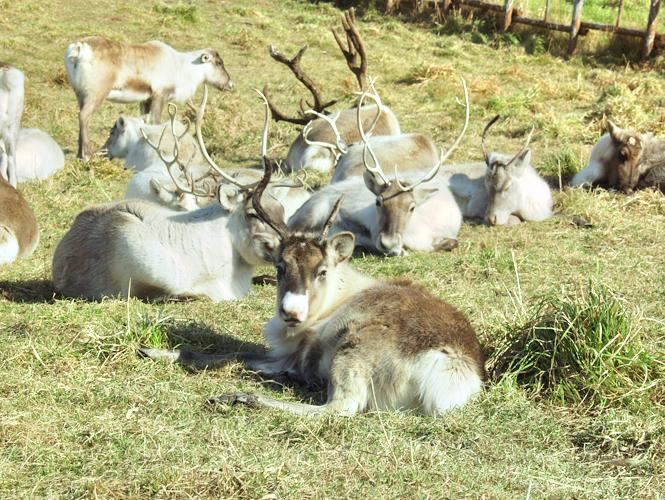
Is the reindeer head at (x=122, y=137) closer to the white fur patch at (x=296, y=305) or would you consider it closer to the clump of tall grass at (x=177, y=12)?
the white fur patch at (x=296, y=305)

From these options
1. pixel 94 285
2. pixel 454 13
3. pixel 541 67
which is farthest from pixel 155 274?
pixel 454 13

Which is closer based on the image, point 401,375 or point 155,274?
point 401,375

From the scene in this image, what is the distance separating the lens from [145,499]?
13.7ft

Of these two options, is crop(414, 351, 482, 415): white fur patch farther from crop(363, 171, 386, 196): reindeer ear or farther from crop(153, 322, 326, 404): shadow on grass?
crop(363, 171, 386, 196): reindeer ear

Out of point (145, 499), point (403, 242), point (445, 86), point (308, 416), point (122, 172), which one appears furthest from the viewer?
point (445, 86)

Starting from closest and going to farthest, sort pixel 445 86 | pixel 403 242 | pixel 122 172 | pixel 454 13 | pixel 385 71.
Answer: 1. pixel 403 242
2. pixel 122 172
3. pixel 445 86
4. pixel 385 71
5. pixel 454 13

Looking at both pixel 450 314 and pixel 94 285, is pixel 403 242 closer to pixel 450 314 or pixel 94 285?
pixel 94 285

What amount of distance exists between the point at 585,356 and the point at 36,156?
8.45 meters

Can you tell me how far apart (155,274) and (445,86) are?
1011cm

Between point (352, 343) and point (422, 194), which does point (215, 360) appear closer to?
point (352, 343)

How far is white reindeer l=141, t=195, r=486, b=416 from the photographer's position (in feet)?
17.3

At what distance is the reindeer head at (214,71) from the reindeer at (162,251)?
7983 mm

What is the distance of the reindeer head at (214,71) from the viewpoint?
15.6 m

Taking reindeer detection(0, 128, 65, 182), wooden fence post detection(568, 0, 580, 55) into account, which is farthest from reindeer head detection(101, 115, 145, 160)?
wooden fence post detection(568, 0, 580, 55)
